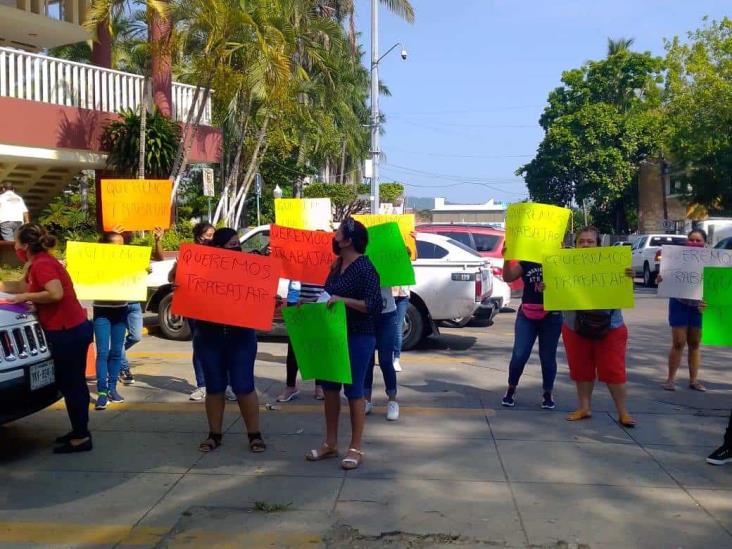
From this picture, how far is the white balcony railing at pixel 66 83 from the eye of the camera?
16516 mm

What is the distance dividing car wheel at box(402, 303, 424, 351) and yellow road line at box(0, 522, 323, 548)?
262 inches

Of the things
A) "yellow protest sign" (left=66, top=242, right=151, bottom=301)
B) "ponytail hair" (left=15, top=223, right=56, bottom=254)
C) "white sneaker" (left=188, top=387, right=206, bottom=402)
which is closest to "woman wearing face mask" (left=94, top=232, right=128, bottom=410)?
"yellow protest sign" (left=66, top=242, right=151, bottom=301)

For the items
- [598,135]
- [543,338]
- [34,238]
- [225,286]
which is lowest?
[543,338]

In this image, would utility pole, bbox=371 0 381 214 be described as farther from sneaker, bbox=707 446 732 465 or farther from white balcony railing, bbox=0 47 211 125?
sneaker, bbox=707 446 732 465

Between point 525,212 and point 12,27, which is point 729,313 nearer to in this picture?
point 525,212

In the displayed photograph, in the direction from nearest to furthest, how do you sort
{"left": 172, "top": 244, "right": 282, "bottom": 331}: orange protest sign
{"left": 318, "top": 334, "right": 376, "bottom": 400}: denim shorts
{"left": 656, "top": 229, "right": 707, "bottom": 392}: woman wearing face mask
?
{"left": 318, "top": 334, "right": 376, "bottom": 400}: denim shorts < {"left": 172, "top": 244, "right": 282, "bottom": 331}: orange protest sign < {"left": 656, "top": 229, "right": 707, "bottom": 392}: woman wearing face mask

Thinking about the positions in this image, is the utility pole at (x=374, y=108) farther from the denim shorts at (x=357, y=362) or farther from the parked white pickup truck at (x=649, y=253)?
the denim shorts at (x=357, y=362)

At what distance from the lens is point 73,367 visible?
20.5ft

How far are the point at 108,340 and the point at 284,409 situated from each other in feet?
5.68

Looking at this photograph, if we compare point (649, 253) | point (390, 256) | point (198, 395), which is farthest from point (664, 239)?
point (198, 395)

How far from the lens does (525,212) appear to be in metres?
7.30

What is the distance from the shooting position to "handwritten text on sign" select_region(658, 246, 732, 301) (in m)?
7.79

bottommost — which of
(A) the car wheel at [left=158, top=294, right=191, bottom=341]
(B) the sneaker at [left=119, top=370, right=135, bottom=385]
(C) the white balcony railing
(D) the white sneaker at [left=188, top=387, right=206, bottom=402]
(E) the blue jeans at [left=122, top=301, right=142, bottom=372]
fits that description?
(D) the white sneaker at [left=188, top=387, right=206, bottom=402]

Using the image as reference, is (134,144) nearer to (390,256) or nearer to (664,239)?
(390,256)
